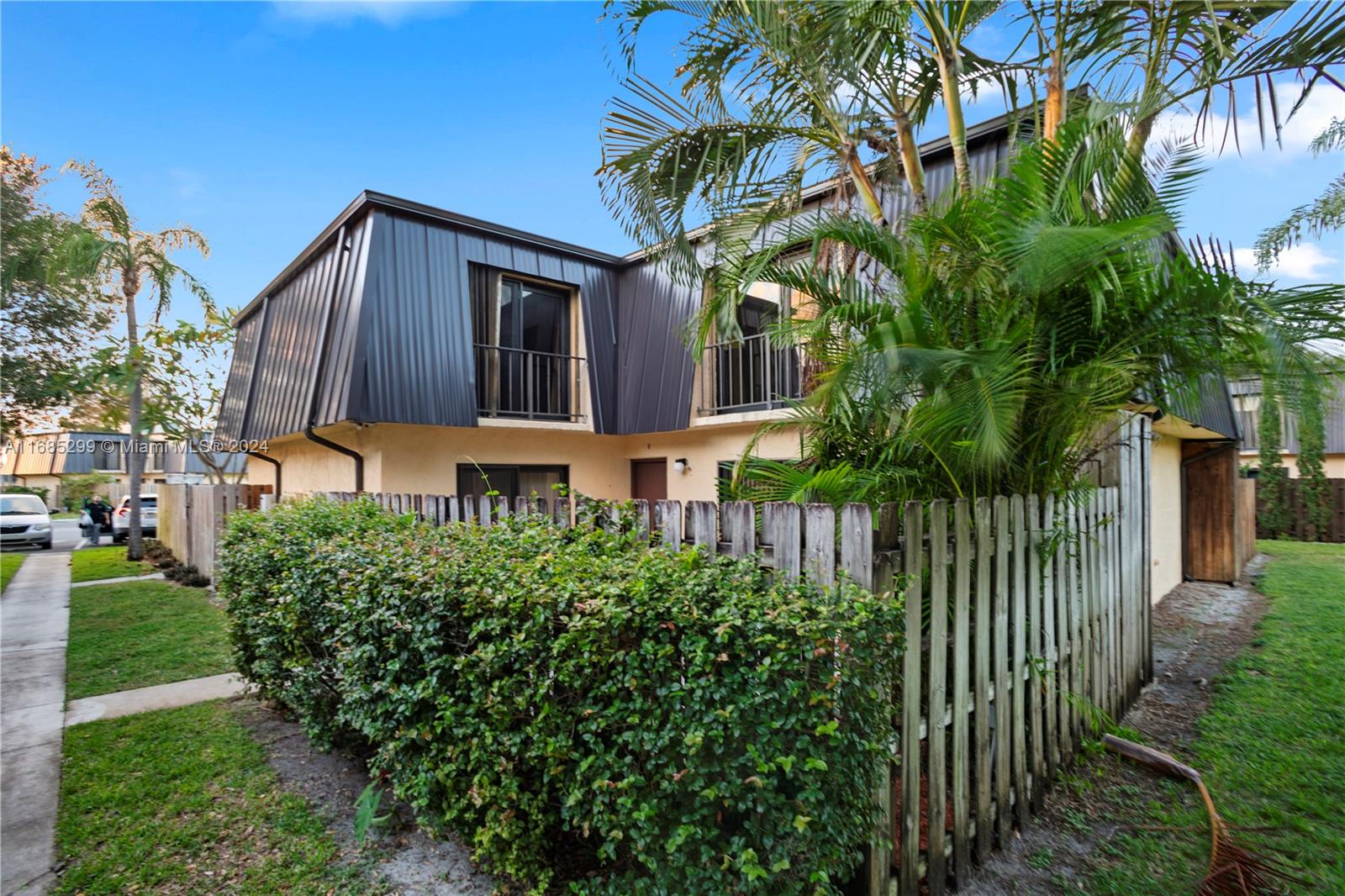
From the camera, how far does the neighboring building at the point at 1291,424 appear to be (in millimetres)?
2865

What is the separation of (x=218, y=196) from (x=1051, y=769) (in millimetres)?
15817

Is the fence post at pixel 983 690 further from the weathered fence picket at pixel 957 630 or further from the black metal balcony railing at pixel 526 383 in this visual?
the black metal balcony railing at pixel 526 383

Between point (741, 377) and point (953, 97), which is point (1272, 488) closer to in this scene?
point (741, 377)

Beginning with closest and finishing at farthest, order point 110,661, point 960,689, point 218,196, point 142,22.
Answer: point 960,689 → point 110,661 → point 142,22 → point 218,196

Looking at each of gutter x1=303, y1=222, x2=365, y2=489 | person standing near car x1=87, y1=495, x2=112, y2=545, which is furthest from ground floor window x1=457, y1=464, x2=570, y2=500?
person standing near car x1=87, y1=495, x2=112, y2=545

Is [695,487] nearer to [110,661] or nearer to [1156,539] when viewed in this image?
[1156,539]

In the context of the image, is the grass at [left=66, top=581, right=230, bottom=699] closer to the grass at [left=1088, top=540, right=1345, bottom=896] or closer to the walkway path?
the walkway path

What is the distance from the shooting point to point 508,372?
9.98 meters

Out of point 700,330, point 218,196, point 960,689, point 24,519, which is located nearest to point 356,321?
point 700,330

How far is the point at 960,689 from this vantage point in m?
2.75

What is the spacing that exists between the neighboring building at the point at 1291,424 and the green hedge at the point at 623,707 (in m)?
2.49

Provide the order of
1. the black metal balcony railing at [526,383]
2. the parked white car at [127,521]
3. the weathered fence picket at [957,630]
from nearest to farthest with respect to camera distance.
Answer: the weathered fence picket at [957,630] < the black metal balcony railing at [526,383] < the parked white car at [127,521]

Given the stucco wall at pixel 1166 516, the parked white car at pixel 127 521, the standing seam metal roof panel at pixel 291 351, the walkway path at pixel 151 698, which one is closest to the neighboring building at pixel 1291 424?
the stucco wall at pixel 1166 516

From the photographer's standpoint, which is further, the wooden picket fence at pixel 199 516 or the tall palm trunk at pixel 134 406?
the tall palm trunk at pixel 134 406
